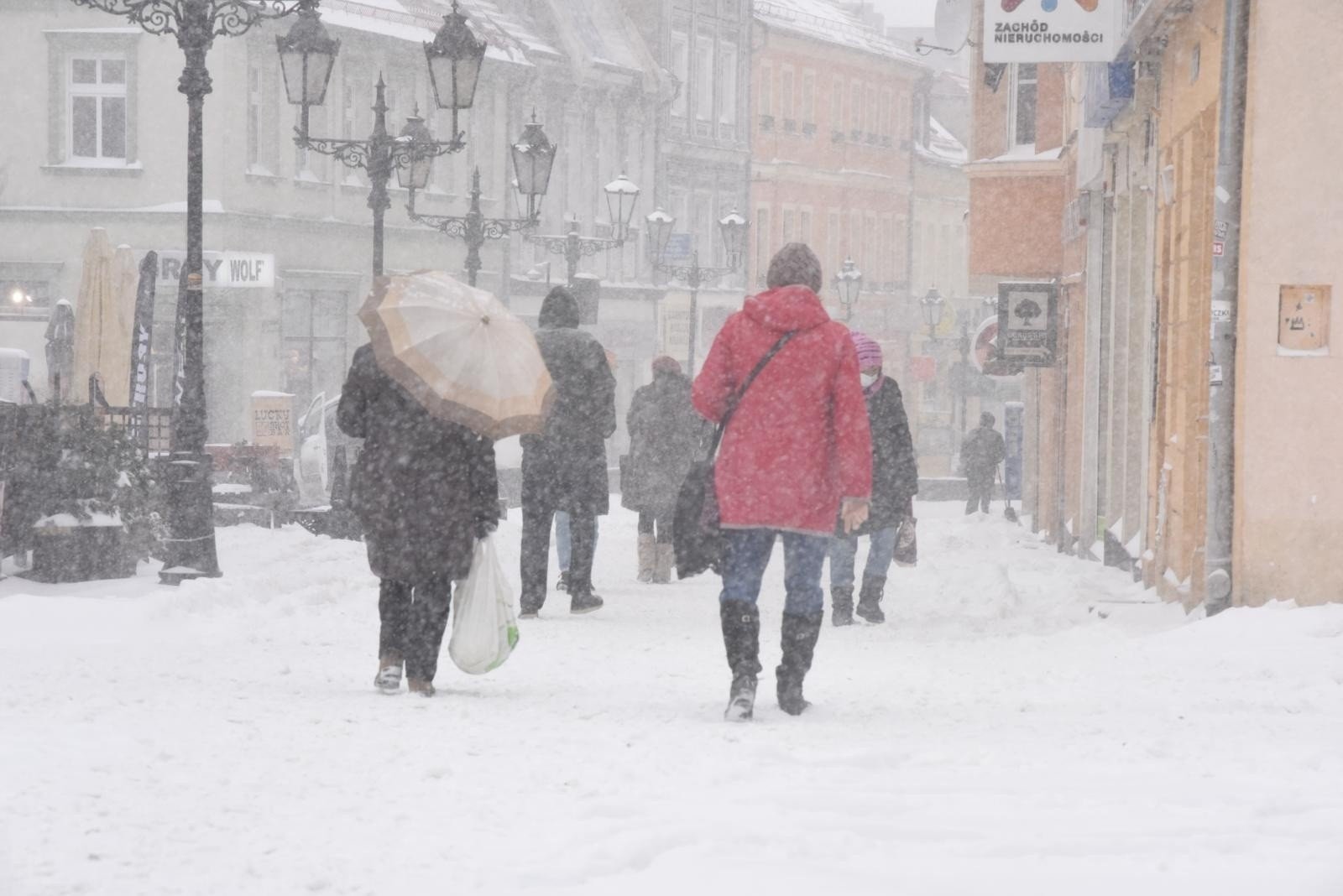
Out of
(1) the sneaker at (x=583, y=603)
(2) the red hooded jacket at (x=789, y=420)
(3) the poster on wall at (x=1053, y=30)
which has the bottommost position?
(1) the sneaker at (x=583, y=603)

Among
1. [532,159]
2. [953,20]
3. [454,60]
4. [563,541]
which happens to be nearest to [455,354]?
[563,541]

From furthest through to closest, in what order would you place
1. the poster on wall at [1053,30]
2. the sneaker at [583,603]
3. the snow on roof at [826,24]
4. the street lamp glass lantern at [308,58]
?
the snow on roof at [826,24] < the street lamp glass lantern at [308,58] < the poster on wall at [1053,30] < the sneaker at [583,603]

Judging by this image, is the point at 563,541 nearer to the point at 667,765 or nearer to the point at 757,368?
the point at 757,368

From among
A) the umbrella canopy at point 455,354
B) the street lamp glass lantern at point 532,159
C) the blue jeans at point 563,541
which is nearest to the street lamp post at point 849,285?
the street lamp glass lantern at point 532,159

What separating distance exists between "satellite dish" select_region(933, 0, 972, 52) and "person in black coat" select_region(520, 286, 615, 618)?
15.3m

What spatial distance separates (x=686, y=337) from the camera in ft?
178

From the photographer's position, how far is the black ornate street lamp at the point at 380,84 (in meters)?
→ 18.9

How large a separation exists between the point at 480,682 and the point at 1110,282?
11730 mm

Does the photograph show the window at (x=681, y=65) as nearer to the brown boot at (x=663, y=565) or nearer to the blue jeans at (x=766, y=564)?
the brown boot at (x=663, y=565)

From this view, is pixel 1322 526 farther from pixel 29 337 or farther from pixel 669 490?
pixel 29 337

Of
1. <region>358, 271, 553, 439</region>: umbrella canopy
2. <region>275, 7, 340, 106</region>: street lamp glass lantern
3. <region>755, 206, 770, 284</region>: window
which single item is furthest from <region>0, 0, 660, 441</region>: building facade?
<region>358, 271, 553, 439</region>: umbrella canopy

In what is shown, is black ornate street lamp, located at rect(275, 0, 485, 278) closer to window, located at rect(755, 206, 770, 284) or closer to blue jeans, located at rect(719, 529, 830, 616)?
blue jeans, located at rect(719, 529, 830, 616)

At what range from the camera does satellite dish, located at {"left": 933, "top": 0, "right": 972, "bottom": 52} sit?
89.6 feet

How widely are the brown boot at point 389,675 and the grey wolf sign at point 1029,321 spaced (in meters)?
16.5
